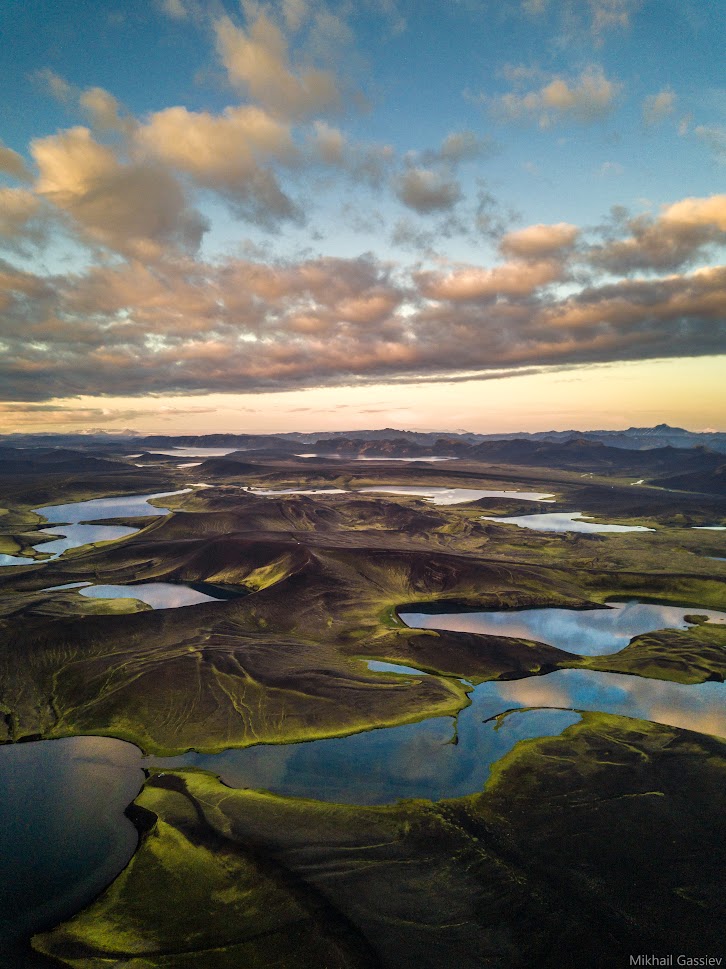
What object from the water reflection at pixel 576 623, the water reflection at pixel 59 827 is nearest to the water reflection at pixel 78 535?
the water reflection at pixel 59 827

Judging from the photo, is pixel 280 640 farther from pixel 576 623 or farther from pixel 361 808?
pixel 576 623

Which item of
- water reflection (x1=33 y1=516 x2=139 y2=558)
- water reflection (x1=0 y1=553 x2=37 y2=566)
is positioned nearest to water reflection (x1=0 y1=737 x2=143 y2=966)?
water reflection (x1=0 y1=553 x2=37 y2=566)

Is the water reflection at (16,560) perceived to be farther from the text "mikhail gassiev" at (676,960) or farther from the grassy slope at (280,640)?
the text "mikhail gassiev" at (676,960)

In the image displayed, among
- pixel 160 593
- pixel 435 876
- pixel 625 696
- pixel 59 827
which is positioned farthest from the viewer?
pixel 160 593

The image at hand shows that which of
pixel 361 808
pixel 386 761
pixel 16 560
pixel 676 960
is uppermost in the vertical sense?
pixel 16 560

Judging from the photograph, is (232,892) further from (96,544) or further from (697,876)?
A: (96,544)

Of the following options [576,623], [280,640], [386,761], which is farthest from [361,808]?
[576,623]
